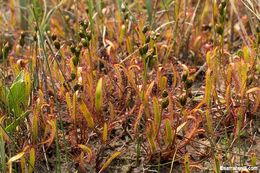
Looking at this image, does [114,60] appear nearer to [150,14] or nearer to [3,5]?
[150,14]

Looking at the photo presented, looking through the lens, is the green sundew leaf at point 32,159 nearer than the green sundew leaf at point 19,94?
Yes

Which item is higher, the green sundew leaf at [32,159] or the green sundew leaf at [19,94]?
the green sundew leaf at [19,94]

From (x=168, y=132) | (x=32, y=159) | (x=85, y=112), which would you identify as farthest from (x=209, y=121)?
(x=32, y=159)

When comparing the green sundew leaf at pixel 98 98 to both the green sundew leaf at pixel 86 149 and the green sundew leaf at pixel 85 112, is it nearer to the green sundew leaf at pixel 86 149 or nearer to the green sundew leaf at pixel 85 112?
the green sundew leaf at pixel 85 112

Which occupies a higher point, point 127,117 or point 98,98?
point 98,98

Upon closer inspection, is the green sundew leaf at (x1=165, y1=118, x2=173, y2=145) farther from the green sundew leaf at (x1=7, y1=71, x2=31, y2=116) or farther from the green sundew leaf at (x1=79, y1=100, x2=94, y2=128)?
the green sundew leaf at (x1=7, y1=71, x2=31, y2=116)

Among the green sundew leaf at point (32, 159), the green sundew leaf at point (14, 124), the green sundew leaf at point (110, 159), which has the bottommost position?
the green sundew leaf at point (110, 159)

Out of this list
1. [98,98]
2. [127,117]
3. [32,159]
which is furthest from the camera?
[127,117]

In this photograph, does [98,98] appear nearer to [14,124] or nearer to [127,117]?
[127,117]

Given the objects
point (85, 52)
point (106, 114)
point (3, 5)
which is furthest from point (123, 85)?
point (3, 5)

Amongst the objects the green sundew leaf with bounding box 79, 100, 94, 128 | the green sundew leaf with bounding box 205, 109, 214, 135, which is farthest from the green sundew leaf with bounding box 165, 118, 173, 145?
the green sundew leaf with bounding box 79, 100, 94, 128

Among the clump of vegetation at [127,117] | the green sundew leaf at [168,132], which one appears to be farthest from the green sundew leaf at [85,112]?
the green sundew leaf at [168,132]
